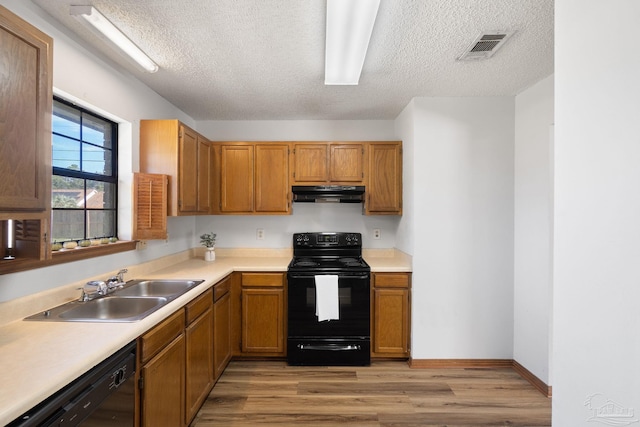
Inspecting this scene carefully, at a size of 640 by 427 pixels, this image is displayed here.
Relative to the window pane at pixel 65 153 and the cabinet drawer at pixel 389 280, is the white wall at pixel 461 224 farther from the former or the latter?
the window pane at pixel 65 153

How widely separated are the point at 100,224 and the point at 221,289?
1.05 m

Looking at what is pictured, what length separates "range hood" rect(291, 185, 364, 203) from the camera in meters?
3.33

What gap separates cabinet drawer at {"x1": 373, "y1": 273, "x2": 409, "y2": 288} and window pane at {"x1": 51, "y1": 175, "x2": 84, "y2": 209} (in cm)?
250

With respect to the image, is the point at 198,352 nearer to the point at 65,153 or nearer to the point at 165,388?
the point at 165,388

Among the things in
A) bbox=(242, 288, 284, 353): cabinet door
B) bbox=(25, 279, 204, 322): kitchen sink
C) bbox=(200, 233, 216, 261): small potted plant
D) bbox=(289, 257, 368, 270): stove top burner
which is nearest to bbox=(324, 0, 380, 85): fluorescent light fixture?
bbox=(289, 257, 368, 270): stove top burner

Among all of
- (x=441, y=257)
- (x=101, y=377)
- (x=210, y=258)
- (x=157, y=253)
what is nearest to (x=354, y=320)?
(x=441, y=257)

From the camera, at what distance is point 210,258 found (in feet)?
11.2

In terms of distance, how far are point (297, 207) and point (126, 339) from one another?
2510 mm

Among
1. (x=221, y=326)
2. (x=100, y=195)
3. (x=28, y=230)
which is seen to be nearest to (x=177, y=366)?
(x=221, y=326)

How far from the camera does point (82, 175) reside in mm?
2109

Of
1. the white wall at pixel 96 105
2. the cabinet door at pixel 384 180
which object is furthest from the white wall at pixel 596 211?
the white wall at pixel 96 105

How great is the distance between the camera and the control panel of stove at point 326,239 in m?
3.58

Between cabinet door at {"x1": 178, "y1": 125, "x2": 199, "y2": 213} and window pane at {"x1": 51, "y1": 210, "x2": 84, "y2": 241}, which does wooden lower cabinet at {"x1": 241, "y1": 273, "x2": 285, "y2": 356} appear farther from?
window pane at {"x1": 51, "y1": 210, "x2": 84, "y2": 241}

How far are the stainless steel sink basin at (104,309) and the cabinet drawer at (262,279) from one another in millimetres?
1125
